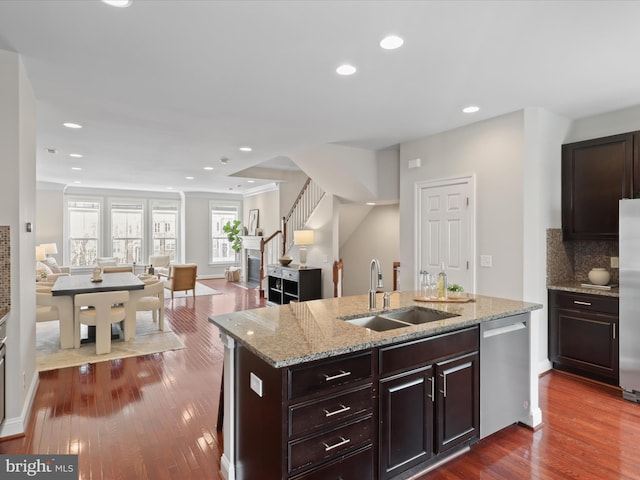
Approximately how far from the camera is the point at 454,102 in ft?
12.0

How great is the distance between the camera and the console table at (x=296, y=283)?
23.3ft

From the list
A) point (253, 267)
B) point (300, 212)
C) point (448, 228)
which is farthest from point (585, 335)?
point (253, 267)

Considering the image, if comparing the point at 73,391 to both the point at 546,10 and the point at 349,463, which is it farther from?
the point at 546,10

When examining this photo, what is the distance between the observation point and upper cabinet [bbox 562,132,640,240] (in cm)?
367

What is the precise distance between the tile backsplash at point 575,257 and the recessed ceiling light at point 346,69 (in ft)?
9.19

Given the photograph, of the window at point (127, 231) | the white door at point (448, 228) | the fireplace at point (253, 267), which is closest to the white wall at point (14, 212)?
the white door at point (448, 228)

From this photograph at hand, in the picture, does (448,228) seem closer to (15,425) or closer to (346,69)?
(346,69)

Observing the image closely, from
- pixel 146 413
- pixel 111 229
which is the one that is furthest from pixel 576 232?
pixel 111 229

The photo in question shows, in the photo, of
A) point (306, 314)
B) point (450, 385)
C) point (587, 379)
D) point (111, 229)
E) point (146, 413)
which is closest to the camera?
point (450, 385)

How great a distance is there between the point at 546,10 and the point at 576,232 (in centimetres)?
277

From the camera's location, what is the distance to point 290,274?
7367 millimetres

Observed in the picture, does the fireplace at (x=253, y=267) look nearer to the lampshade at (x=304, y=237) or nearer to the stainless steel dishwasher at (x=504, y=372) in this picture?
the lampshade at (x=304, y=237)

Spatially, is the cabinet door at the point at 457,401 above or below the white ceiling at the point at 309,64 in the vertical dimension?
below

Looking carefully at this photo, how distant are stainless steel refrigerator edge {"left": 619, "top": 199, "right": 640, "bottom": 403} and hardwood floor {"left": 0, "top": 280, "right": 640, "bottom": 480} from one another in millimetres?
219
